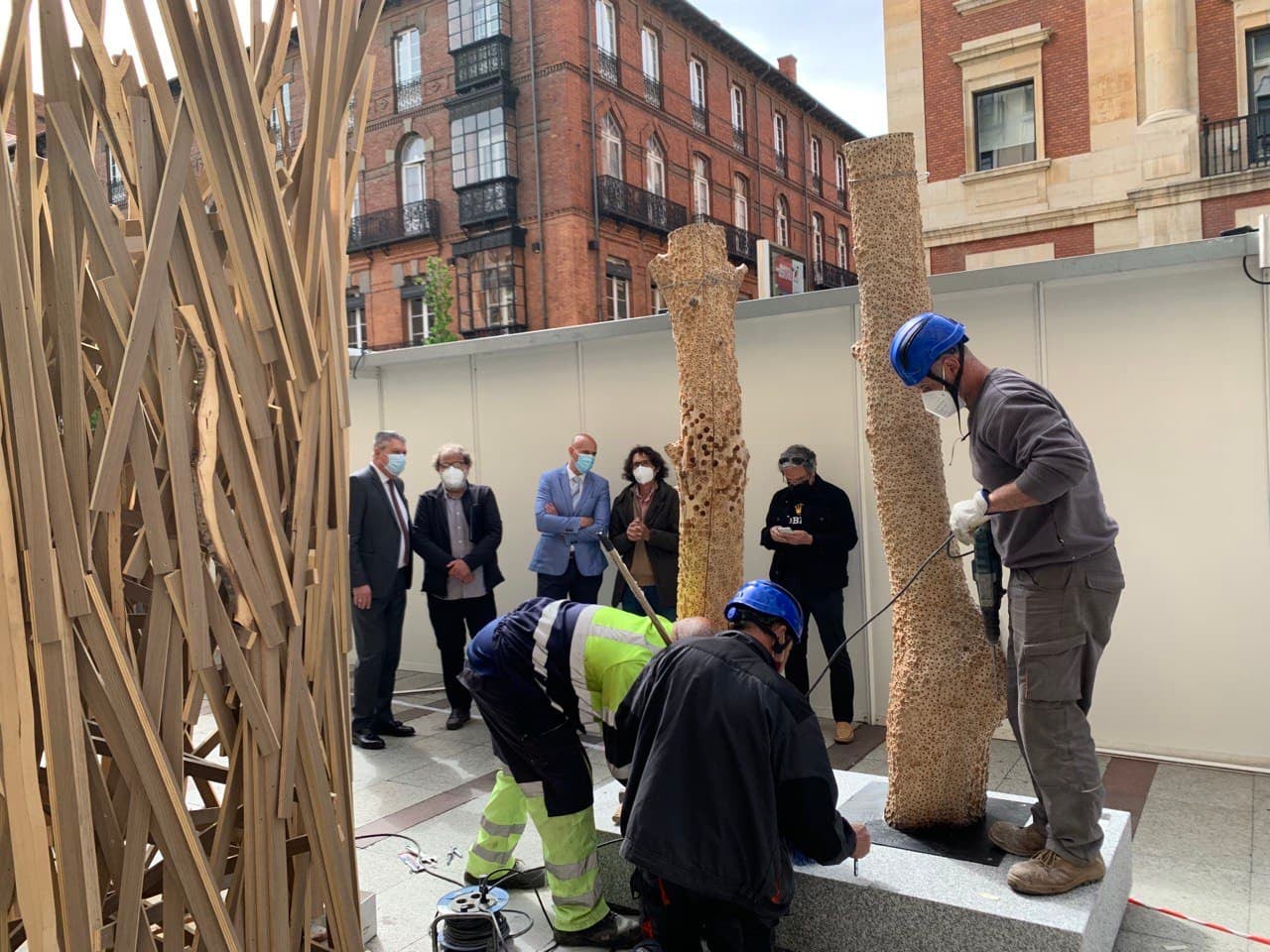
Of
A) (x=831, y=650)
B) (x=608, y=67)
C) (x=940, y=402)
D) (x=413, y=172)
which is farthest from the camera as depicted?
(x=413, y=172)

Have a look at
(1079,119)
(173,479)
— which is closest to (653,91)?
(1079,119)

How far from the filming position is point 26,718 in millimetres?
1392

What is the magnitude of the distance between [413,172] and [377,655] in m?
23.8

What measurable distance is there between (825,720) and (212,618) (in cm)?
545

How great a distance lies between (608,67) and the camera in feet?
86.5

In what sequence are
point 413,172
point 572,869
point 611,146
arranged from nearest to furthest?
point 572,869 → point 611,146 → point 413,172

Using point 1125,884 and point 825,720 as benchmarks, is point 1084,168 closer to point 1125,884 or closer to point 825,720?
point 825,720

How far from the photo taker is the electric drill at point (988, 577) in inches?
141

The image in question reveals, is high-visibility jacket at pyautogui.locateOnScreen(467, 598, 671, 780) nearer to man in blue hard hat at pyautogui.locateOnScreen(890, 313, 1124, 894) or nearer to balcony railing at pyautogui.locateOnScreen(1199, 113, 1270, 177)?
man in blue hard hat at pyautogui.locateOnScreen(890, 313, 1124, 894)

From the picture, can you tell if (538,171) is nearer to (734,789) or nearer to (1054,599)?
(1054,599)

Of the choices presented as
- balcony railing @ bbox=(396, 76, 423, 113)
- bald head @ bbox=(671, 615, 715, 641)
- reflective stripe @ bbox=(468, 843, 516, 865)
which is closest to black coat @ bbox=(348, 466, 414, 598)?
reflective stripe @ bbox=(468, 843, 516, 865)

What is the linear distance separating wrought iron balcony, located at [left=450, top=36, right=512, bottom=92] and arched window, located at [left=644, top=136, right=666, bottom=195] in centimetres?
448

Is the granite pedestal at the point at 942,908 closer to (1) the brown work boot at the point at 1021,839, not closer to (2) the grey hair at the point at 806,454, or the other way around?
(1) the brown work boot at the point at 1021,839

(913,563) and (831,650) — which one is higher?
(913,563)
